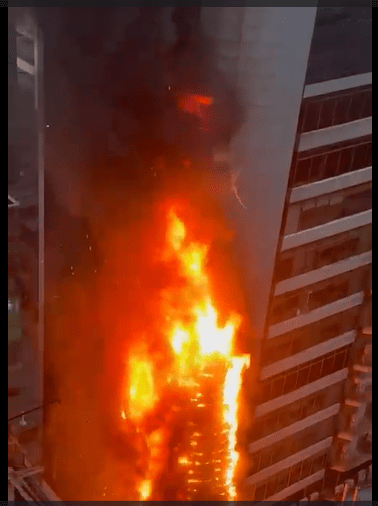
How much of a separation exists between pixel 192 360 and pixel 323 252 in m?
0.67

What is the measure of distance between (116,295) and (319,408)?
1023mm

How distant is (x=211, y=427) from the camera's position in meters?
2.91

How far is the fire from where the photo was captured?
2768 millimetres

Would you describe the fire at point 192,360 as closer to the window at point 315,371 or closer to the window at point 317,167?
the window at point 315,371

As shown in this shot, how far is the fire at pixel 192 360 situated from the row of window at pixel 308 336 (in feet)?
0.38

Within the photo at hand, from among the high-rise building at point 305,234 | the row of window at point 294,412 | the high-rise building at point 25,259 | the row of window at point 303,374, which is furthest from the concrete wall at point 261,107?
the high-rise building at point 25,259

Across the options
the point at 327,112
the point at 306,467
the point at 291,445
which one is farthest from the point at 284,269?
the point at 306,467

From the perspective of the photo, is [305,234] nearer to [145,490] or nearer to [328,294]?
[328,294]

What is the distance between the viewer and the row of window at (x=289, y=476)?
123 inches

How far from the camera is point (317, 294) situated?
9.54 ft

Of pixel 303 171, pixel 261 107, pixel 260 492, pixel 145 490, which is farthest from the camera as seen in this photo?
pixel 260 492

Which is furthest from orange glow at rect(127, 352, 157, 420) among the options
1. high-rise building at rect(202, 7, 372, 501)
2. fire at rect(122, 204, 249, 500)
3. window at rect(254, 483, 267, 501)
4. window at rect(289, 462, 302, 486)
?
window at rect(289, 462, 302, 486)
